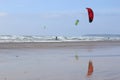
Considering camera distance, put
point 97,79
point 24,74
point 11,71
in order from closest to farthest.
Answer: point 97,79 → point 24,74 → point 11,71

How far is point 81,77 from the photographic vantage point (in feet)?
36.9

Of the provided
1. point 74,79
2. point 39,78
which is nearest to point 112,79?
point 74,79

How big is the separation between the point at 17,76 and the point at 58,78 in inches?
57.9

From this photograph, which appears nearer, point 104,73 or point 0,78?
point 0,78

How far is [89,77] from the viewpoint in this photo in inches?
442

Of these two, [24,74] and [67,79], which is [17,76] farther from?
[67,79]

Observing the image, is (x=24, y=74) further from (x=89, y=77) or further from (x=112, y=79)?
(x=112, y=79)

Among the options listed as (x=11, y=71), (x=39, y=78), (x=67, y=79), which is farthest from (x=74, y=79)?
(x=11, y=71)

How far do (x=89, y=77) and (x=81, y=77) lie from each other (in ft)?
0.90

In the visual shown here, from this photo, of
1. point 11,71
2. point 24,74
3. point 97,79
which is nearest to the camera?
point 97,79

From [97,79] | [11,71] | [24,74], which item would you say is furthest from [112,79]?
[11,71]

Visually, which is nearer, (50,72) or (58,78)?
(58,78)

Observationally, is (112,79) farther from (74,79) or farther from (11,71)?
(11,71)

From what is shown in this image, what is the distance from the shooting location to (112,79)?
10820mm
